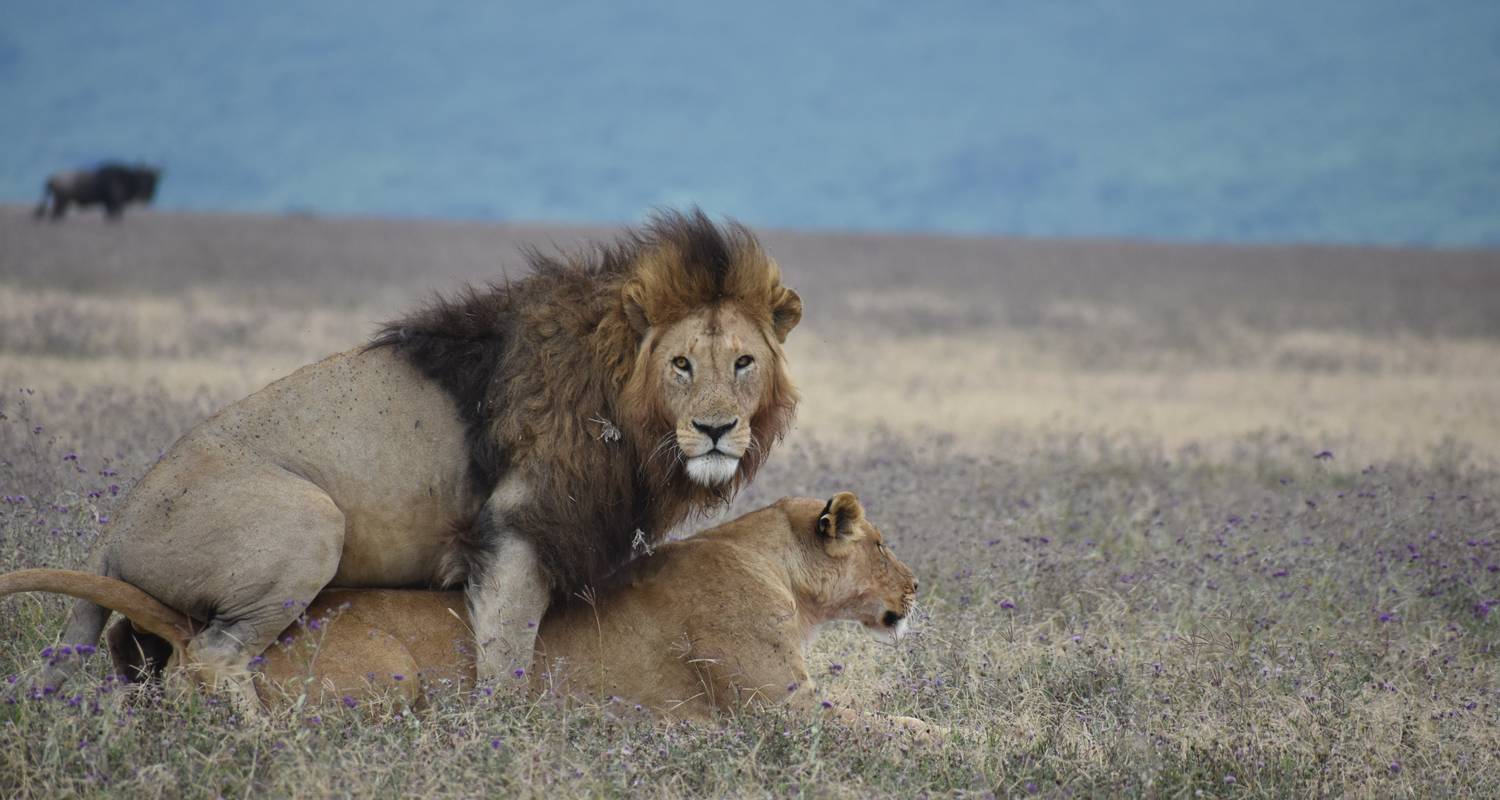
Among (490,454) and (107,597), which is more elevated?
(490,454)

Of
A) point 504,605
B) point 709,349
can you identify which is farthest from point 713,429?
point 504,605

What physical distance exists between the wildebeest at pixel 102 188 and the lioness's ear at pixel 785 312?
36797 mm

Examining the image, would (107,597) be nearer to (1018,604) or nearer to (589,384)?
(589,384)

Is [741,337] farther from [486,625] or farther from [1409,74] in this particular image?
[1409,74]

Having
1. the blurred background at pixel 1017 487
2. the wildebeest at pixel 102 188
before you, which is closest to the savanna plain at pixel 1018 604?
the blurred background at pixel 1017 487

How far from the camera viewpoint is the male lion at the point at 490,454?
17.7ft

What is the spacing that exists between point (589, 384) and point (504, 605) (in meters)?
0.82

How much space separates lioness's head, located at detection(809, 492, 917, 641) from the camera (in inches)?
245

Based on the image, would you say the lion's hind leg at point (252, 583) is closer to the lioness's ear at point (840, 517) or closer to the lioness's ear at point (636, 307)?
the lioness's ear at point (636, 307)

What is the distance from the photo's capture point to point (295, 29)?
143 metres

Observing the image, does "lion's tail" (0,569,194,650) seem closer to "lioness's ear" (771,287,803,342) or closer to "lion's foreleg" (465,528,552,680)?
"lion's foreleg" (465,528,552,680)

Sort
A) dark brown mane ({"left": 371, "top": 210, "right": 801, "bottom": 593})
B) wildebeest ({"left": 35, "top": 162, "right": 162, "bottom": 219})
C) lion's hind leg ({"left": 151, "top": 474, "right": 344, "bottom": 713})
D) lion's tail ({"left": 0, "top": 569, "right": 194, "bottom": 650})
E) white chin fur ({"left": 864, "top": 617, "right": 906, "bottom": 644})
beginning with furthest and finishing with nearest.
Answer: wildebeest ({"left": 35, "top": 162, "right": 162, "bottom": 219}) < white chin fur ({"left": 864, "top": 617, "right": 906, "bottom": 644}) < dark brown mane ({"left": 371, "top": 210, "right": 801, "bottom": 593}) < lion's hind leg ({"left": 151, "top": 474, "right": 344, "bottom": 713}) < lion's tail ({"left": 0, "top": 569, "right": 194, "bottom": 650})

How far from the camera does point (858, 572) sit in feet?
20.7

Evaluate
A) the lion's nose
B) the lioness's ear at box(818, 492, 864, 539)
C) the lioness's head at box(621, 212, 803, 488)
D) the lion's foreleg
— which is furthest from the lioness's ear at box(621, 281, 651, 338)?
the lioness's ear at box(818, 492, 864, 539)
